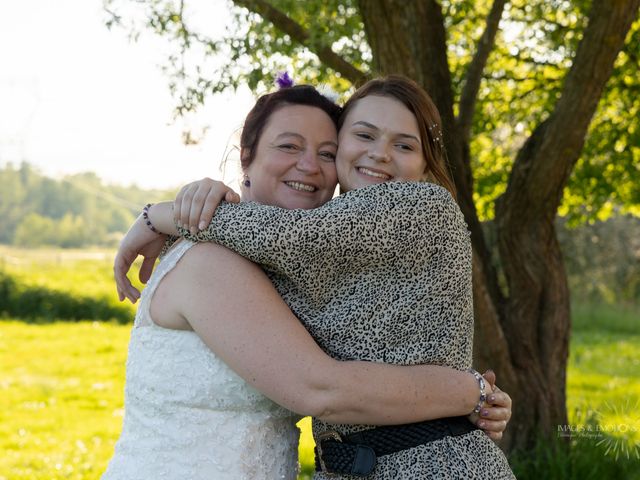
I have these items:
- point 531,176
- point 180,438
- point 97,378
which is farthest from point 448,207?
point 97,378

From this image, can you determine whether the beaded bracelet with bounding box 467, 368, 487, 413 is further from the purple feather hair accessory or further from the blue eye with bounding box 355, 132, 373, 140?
the purple feather hair accessory

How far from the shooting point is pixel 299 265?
2102mm

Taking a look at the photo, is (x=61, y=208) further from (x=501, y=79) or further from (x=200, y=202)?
(x=200, y=202)

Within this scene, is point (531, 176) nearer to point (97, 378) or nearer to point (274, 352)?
point (274, 352)

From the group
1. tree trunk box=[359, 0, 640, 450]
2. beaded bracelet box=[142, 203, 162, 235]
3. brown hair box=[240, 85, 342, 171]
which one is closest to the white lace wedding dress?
beaded bracelet box=[142, 203, 162, 235]

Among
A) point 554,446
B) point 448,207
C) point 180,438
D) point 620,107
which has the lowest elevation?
point 554,446

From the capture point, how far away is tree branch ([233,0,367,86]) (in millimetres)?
4883

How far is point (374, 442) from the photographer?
2.14 meters

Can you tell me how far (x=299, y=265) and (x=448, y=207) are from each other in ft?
1.37

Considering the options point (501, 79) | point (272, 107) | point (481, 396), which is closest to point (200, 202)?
point (272, 107)

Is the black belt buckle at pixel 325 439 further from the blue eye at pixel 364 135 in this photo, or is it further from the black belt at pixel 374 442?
the blue eye at pixel 364 135

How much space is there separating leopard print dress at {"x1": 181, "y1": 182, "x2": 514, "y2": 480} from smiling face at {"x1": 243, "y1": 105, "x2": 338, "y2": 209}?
0.50 m

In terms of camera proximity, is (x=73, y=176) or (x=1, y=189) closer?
(x=1, y=189)

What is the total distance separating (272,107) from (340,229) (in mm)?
797
